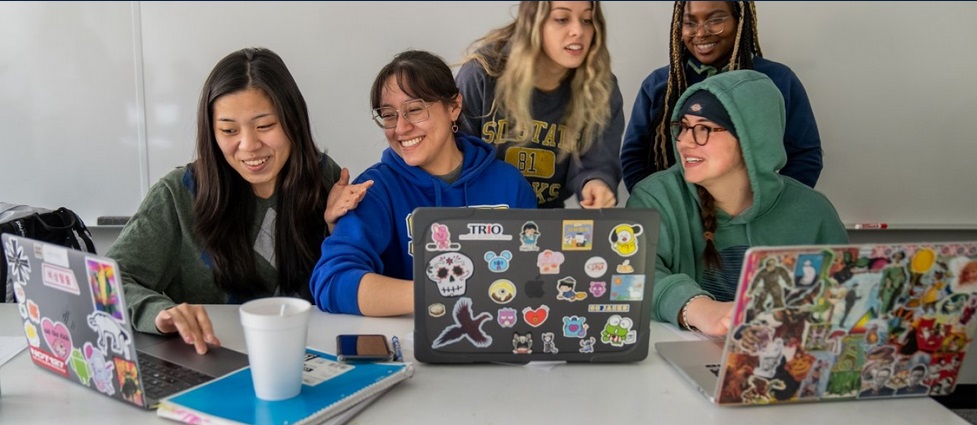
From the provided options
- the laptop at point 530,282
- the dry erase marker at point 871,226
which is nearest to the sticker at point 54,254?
the laptop at point 530,282

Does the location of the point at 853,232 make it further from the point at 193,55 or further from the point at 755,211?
the point at 193,55

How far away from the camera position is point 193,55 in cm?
225

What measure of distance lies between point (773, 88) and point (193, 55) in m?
1.69

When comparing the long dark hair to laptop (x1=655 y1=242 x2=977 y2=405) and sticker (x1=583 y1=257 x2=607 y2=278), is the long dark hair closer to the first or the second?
sticker (x1=583 y1=257 x2=607 y2=278)

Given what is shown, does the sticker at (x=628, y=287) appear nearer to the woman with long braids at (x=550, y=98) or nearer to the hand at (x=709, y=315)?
the hand at (x=709, y=315)

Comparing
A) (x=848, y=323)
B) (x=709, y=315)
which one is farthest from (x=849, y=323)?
(x=709, y=315)

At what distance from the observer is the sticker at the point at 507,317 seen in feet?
3.42

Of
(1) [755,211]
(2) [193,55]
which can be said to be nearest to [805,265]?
(1) [755,211]

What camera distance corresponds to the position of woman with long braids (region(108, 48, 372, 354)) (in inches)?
55.7

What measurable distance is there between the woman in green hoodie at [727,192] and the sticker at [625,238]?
1.26ft

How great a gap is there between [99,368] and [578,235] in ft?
2.12

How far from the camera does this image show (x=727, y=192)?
152 cm

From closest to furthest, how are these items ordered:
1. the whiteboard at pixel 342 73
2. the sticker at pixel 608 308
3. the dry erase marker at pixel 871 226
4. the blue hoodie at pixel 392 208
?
the sticker at pixel 608 308 → the blue hoodie at pixel 392 208 → the whiteboard at pixel 342 73 → the dry erase marker at pixel 871 226

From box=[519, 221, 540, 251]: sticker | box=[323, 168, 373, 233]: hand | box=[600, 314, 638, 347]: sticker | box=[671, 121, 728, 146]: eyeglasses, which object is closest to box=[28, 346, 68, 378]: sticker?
box=[323, 168, 373, 233]: hand
